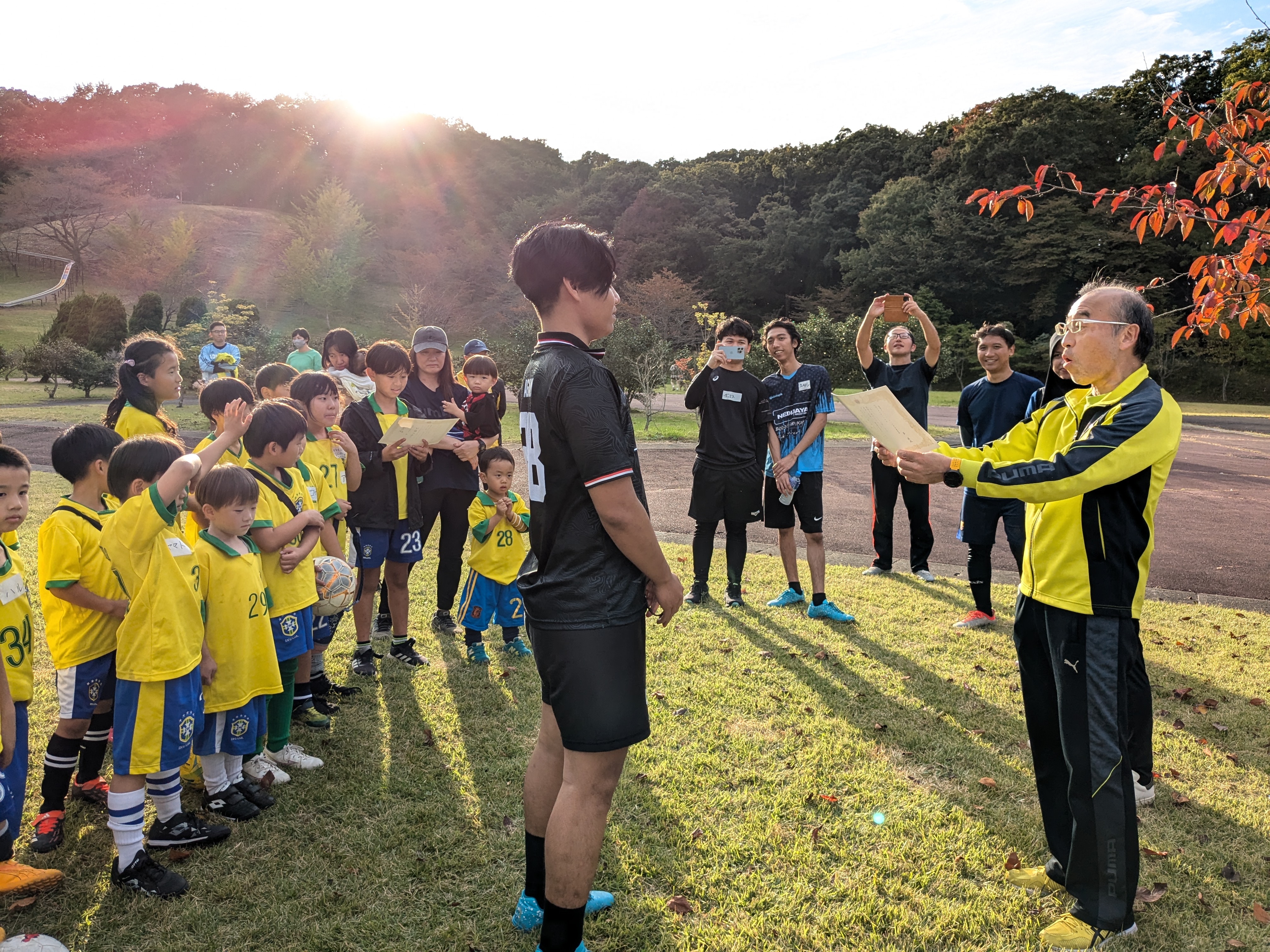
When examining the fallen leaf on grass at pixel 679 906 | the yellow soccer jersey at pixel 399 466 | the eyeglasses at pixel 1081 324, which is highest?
the eyeglasses at pixel 1081 324

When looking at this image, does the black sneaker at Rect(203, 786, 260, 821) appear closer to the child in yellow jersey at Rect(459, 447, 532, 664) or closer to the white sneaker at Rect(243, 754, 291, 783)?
the white sneaker at Rect(243, 754, 291, 783)

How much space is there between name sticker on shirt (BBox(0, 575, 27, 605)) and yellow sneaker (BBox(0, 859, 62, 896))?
96cm

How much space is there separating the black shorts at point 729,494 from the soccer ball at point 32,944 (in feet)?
15.9

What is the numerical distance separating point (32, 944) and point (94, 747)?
1.22 meters

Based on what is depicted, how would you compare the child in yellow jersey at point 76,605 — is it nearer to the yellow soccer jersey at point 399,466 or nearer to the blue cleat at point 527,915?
the yellow soccer jersey at point 399,466

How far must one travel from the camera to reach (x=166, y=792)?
2988 mm

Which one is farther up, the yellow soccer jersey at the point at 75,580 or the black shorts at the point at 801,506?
the yellow soccer jersey at the point at 75,580

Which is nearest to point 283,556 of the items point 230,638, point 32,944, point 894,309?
point 230,638

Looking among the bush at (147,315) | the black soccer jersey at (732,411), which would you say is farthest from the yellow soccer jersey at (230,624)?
the bush at (147,315)

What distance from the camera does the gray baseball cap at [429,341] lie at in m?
5.48

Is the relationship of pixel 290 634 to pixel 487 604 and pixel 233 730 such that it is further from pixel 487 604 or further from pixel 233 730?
pixel 487 604

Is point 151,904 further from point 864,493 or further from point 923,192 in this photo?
point 923,192

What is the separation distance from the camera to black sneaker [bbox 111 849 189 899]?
2.75m

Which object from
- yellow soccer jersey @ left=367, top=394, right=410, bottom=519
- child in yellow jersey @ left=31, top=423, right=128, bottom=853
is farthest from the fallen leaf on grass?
yellow soccer jersey @ left=367, top=394, right=410, bottom=519
